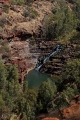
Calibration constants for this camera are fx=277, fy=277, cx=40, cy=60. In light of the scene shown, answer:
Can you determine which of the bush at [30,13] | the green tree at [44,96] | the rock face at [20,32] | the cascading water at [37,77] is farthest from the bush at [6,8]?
the green tree at [44,96]

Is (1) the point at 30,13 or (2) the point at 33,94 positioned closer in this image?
(2) the point at 33,94

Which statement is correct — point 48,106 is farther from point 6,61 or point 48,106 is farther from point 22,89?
point 6,61

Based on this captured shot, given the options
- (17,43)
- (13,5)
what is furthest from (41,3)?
(17,43)

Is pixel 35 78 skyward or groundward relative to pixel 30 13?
groundward

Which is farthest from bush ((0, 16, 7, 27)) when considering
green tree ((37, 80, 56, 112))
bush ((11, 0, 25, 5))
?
green tree ((37, 80, 56, 112))

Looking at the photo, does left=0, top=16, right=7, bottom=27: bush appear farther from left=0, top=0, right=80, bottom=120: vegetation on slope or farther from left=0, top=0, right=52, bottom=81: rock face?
left=0, top=0, right=80, bottom=120: vegetation on slope

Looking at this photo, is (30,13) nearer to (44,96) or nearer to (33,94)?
(33,94)

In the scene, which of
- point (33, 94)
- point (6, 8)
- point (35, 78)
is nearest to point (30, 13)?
point (6, 8)

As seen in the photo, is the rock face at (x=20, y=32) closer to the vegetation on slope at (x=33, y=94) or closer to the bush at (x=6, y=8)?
the bush at (x=6, y=8)
